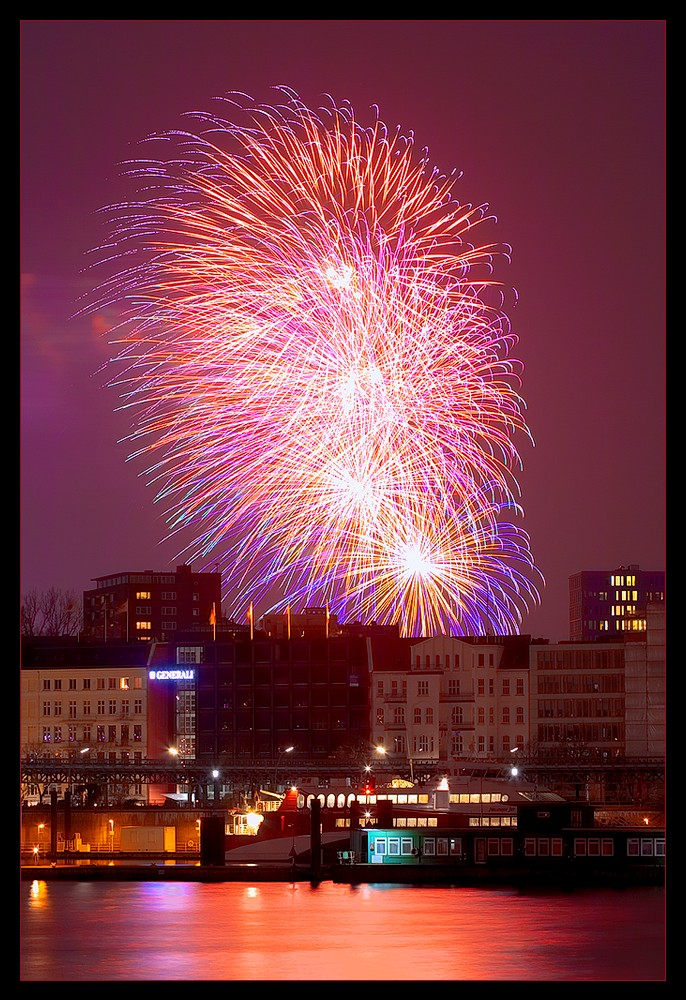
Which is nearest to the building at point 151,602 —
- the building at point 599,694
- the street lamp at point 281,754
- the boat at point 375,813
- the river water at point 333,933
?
the street lamp at point 281,754

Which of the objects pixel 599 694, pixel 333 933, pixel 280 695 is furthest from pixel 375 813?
pixel 280 695

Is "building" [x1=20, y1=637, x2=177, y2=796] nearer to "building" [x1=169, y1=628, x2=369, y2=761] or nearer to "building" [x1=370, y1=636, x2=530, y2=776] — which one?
"building" [x1=169, y1=628, x2=369, y2=761]

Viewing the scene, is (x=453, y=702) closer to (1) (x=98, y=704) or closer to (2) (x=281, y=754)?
(2) (x=281, y=754)

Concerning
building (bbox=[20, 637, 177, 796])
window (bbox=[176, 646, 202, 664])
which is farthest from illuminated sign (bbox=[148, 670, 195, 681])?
window (bbox=[176, 646, 202, 664])
